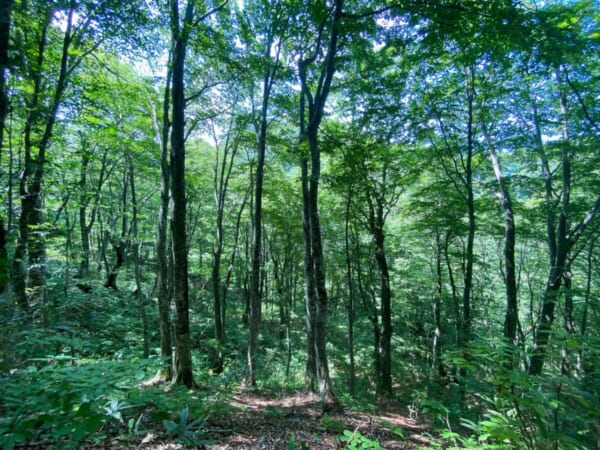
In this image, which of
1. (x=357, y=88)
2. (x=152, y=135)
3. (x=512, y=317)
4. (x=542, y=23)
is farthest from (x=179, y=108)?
(x=512, y=317)

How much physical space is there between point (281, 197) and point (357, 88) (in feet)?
22.5

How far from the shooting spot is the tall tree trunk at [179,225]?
535 cm

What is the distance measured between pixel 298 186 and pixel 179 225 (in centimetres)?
827

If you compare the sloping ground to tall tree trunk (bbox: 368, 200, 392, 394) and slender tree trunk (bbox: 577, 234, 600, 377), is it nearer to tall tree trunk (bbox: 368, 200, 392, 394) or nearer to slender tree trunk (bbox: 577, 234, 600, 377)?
slender tree trunk (bbox: 577, 234, 600, 377)

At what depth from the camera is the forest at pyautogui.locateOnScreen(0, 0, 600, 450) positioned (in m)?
2.13

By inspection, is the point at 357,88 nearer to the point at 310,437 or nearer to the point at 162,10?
the point at 162,10

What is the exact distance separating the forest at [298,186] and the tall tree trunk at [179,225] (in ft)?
0.13

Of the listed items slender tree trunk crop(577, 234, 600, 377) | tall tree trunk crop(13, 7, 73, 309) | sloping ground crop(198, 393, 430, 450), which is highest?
tall tree trunk crop(13, 7, 73, 309)

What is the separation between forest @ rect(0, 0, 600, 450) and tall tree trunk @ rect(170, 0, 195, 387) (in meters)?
0.04

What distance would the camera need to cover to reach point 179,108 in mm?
5574

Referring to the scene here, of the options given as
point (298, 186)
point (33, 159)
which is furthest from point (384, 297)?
point (33, 159)

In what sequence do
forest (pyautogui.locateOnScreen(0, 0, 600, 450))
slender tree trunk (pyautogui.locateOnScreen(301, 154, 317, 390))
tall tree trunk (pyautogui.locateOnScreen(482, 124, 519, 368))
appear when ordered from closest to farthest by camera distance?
1. forest (pyautogui.locateOnScreen(0, 0, 600, 450))
2. slender tree trunk (pyautogui.locateOnScreen(301, 154, 317, 390))
3. tall tree trunk (pyautogui.locateOnScreen(482, 124, 519, 368))

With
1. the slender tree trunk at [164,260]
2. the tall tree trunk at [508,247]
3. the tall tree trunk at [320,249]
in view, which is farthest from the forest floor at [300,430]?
the tall tree trunk at [508,247]

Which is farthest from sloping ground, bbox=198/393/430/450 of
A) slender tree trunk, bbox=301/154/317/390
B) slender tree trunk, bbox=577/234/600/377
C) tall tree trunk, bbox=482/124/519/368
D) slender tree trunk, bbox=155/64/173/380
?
tall tree trunk, bbox=482/124/519/368
